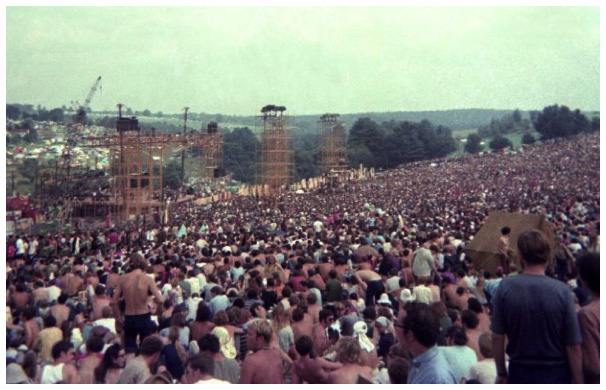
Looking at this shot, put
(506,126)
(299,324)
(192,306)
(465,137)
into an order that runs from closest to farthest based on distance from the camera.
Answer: (299,324) < (192,306) < (506,126) < (465,137)

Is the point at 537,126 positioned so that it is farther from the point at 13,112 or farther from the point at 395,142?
the point at 13,112

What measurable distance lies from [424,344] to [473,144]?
15915 millimetres

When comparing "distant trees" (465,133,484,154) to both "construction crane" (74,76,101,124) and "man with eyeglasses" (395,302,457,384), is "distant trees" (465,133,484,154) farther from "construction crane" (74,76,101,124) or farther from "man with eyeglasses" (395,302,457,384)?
"man with eyeglasses" (395,302,457,384)

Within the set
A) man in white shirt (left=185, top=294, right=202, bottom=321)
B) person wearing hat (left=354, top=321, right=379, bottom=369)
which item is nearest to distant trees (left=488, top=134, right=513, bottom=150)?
man in white shirt (left=185, top=294, right=202, bottom=321)

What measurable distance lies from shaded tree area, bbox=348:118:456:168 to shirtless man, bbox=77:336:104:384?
13.2 meters

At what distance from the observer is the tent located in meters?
10.7

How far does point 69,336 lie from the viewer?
24.6 ft

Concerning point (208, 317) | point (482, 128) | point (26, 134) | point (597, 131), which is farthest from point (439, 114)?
point (208, 317)

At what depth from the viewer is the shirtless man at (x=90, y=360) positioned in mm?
6312

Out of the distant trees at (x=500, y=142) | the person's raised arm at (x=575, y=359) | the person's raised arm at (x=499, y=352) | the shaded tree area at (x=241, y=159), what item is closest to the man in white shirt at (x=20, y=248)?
the person's raised arm at (x=499, y=352)

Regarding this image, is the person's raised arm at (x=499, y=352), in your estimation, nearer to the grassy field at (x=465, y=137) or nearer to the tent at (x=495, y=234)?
the tent at (x=495, y=234)

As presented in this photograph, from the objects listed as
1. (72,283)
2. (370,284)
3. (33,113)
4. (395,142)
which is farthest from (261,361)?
(395,142)

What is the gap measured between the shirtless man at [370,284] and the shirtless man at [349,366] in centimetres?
322

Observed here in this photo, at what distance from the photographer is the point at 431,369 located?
4.18 metres
